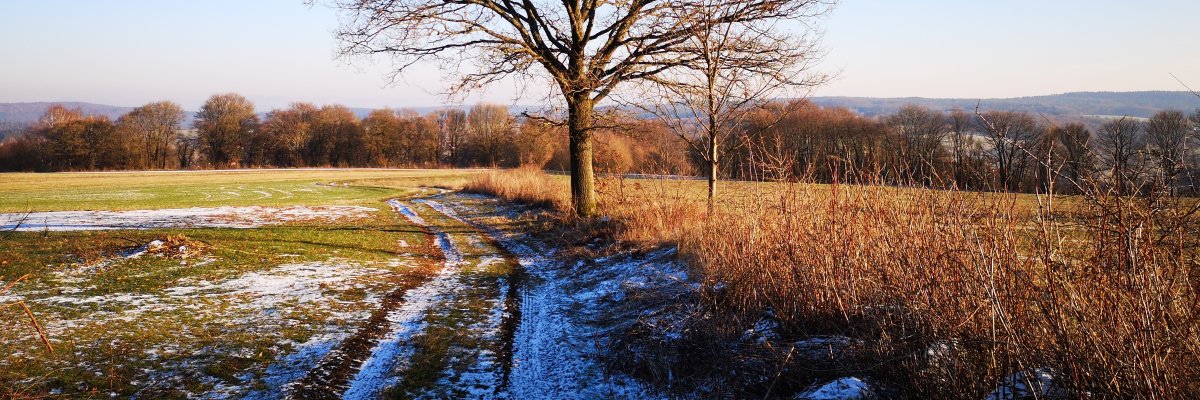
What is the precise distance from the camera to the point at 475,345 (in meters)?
5.92

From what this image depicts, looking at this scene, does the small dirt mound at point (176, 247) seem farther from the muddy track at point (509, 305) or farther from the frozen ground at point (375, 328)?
the muddy track at point (509, 305)

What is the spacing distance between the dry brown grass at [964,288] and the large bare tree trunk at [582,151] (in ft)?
28.0

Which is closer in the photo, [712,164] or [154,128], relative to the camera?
[712,164]

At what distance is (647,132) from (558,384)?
1037 cm

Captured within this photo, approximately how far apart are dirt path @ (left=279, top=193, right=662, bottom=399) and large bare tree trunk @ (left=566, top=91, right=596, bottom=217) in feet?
16.5

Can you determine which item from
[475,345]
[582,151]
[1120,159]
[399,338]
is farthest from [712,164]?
[1120,159]

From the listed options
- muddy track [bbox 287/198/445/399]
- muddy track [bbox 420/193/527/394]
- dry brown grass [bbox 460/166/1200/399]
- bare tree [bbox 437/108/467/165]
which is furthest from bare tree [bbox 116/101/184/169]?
dry brown grass [bbox 460/166/1200/399]

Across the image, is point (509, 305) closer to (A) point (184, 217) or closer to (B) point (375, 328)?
(B) point (375, 328)

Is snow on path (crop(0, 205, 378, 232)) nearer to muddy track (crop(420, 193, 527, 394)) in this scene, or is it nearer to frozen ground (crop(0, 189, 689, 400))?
muddy track (crop(420, 193, 527, 394))

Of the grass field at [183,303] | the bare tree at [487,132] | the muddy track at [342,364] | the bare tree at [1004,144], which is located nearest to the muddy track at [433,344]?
the muddy track at [342,364]

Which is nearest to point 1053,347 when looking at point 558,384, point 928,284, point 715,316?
point 928,284

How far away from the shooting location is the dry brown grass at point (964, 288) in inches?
113

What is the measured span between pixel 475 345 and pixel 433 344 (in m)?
0.41

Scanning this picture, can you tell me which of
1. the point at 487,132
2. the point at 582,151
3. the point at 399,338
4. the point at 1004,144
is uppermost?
the point at 487,132
